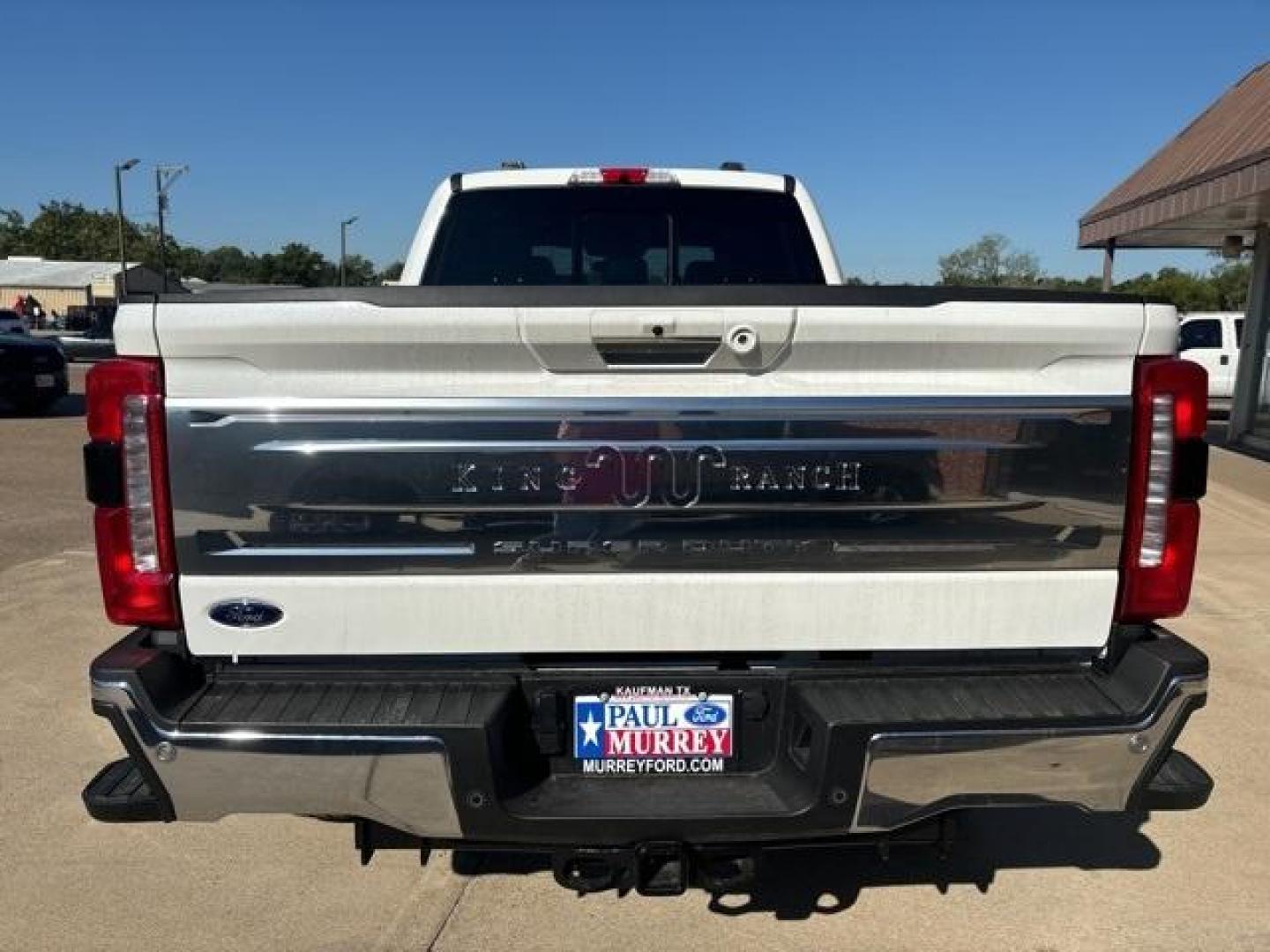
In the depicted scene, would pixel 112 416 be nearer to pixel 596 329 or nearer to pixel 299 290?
pixel 299 290

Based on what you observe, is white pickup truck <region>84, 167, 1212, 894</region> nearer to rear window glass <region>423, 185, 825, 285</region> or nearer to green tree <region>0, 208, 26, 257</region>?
rear window glass <region>423, 185, 825, 285</region>

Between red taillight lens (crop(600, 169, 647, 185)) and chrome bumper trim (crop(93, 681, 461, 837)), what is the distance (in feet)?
9.82

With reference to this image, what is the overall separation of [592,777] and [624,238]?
289 cm

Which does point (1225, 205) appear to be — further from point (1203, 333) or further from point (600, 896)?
point (600, 896)

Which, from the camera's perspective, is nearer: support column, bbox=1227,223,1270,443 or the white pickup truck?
the white pickup truck

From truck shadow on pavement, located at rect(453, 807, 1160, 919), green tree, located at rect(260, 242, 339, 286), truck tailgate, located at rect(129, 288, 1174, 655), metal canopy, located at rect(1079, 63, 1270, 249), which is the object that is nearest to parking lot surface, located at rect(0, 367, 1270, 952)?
truck shadow on pavement, located at rect(453, 807, 1160, 919)

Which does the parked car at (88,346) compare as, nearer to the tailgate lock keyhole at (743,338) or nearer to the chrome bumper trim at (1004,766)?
the tailgate lock keyhole at (743,338)

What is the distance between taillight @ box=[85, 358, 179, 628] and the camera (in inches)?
92.2

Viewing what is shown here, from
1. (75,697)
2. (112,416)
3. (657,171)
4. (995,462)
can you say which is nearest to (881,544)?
(995,462)

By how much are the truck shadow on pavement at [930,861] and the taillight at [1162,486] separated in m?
1.12

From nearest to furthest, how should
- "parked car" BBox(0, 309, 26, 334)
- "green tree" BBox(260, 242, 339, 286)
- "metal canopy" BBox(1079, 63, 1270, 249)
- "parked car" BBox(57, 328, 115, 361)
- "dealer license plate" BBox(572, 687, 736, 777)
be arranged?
"dealer license plate" BBox(572, 687, 736, 777), "metal canopy" BBox(1079, 63, 1270, 249), "parked car" BBox(0, 309, 26, 334), "parked car" BBox(57, 328, 115, 361), "green tree" BBox(260, 242, 339, 286)

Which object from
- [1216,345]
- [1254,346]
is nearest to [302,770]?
[1254,346]

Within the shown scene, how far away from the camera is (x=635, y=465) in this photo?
2383 millimetres

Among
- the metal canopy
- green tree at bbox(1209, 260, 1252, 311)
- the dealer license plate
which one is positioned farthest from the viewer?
green tree at bbox(1209, 260, 1252, 311)
